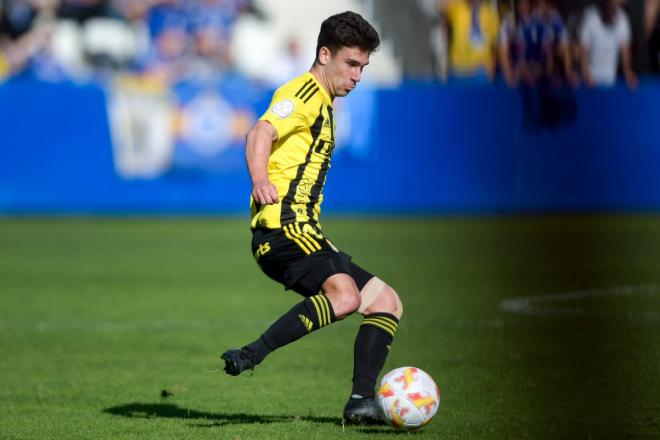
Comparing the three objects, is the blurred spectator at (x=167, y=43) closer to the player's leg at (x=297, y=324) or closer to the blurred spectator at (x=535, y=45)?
the blurred spectator at (x=535, y=45)

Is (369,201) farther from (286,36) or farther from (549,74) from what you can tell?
(286,36)

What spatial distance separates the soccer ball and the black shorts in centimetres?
56

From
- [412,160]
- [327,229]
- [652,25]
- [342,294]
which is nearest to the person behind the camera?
[342,294]

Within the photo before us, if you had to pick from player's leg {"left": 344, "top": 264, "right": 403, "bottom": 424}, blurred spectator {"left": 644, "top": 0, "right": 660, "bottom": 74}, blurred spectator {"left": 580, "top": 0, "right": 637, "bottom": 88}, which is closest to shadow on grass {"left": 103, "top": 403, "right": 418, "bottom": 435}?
player's leg {"left": 344, "top": 264, "right": 403, "bottom": 424}

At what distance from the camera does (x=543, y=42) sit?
17.2 metres

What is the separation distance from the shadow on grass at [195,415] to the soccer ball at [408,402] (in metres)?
0.37

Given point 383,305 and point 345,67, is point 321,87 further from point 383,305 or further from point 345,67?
point 383,305

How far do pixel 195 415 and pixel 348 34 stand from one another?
200cm

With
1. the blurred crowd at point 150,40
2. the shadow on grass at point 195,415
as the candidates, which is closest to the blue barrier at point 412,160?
the blurred crowd at point 150,40

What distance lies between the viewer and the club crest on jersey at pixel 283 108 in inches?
225

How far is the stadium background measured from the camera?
265 inches

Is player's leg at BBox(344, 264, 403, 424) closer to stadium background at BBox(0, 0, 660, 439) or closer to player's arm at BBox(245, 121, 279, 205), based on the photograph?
stadium background at BBox(0, 0, 660, 439)

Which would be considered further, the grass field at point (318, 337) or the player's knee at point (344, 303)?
the grass field at point (318, 337)

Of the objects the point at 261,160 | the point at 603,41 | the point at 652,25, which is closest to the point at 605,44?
the point at 603,41
